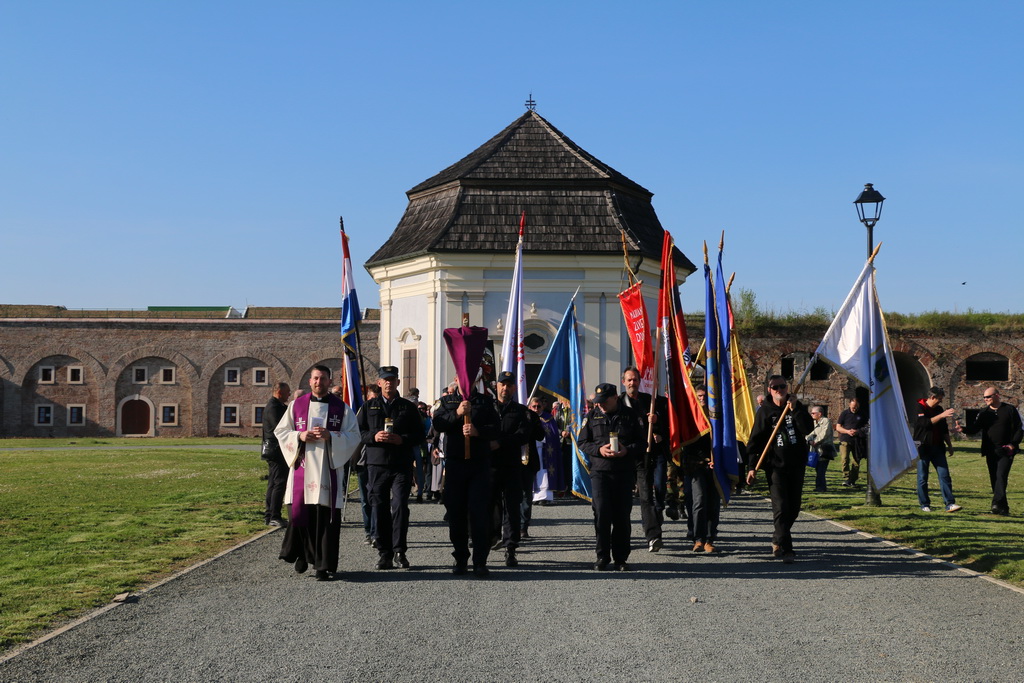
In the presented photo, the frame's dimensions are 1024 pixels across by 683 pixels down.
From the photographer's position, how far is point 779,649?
6.67 metres

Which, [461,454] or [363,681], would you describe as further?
[461,454]

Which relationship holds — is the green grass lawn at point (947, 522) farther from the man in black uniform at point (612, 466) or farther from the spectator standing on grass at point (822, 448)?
the man in black uniform at point (612, 466)

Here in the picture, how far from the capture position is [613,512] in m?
10.3

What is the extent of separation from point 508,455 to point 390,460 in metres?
1.37

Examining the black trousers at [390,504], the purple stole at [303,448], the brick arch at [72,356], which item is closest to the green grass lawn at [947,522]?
the black trousers at [390,504]

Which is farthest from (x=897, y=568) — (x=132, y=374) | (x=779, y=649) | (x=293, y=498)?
(x=132, y=374)

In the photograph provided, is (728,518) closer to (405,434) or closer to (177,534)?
(405,434)

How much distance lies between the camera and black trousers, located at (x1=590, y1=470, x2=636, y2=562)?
10.2m

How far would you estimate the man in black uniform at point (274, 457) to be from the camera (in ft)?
42.8

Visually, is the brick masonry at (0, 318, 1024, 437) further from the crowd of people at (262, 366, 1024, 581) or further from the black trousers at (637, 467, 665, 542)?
the black trousers at (637, 467, 665, 542)

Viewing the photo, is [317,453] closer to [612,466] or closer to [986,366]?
[612,466]

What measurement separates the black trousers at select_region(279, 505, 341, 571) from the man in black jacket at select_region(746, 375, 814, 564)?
4.42 metres

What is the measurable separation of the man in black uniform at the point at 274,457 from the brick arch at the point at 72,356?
142 feet

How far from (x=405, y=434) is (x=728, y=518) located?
6474 millimetres
